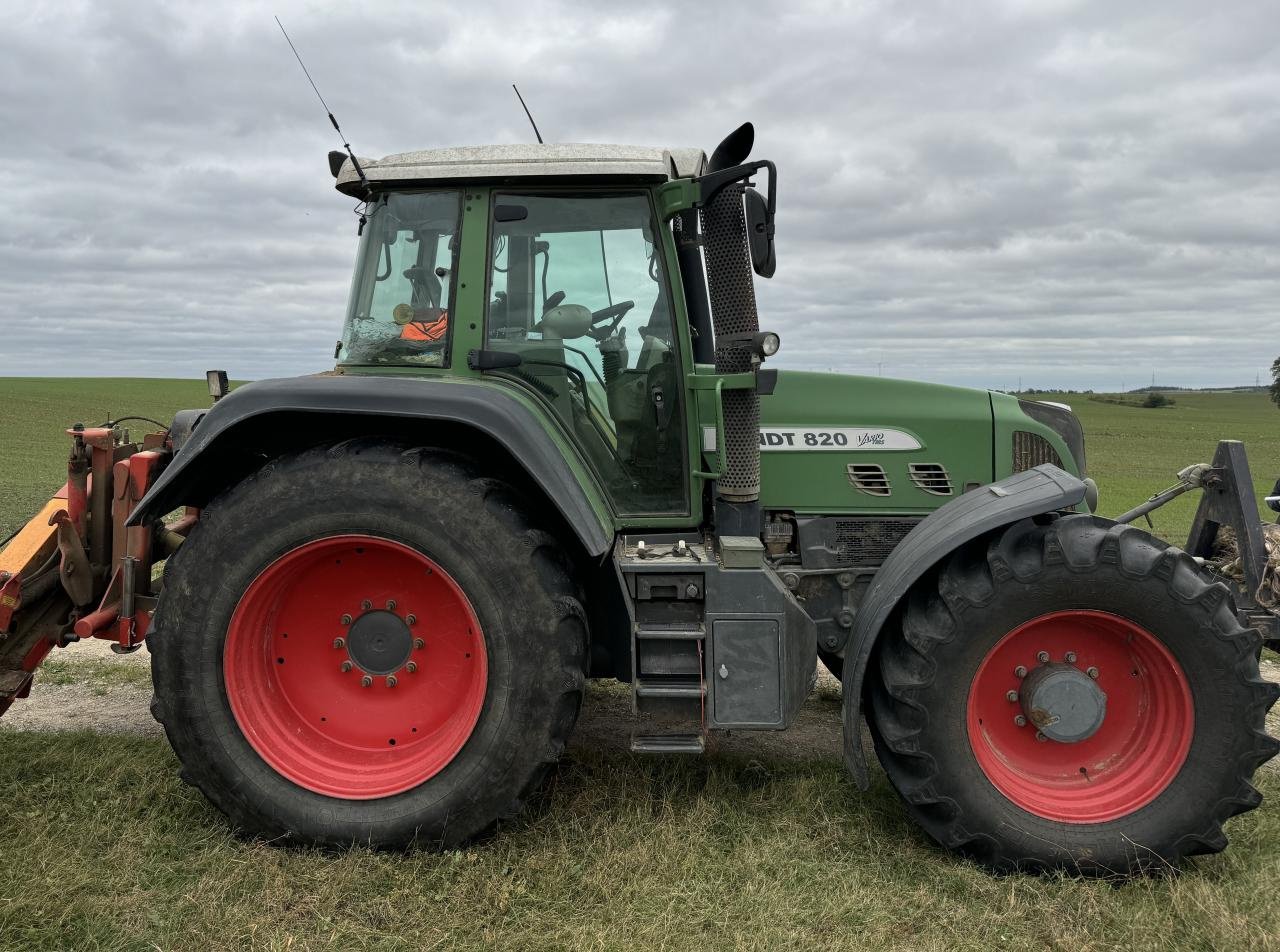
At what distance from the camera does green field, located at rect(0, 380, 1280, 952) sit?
9.59 ft

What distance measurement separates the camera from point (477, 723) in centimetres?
338

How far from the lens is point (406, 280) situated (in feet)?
12.2

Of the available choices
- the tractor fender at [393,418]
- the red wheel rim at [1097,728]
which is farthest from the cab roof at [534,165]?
the red wheel rim at [1097,728]

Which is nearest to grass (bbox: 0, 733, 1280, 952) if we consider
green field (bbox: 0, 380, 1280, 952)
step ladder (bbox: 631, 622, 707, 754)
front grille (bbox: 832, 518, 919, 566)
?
green field (bbox: 0, 380, 1280, 952)

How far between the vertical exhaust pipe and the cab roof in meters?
0.20

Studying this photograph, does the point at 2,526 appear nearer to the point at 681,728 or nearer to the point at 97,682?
the point at 97,682

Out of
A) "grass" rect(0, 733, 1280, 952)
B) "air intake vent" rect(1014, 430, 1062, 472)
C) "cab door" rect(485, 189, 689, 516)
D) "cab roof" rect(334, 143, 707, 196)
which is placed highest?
"cab roof" rect(334, 143, 707, 196)

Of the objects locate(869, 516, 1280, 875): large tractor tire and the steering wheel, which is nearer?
locate(869, 516, 1280, 875): large tractor tire

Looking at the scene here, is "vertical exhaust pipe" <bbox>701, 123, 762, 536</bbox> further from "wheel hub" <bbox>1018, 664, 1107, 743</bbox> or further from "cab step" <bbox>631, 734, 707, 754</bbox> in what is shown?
"wheel hub" <bbox>1018, 664, 1107, 743</bbox>

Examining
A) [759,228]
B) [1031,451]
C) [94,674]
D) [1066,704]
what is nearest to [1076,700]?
[1066,704]

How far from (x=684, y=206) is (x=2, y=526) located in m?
9.53

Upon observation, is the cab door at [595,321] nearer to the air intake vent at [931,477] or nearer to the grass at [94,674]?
the air intake vent at [931,477]

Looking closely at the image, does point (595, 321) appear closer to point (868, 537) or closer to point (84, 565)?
point (868, 537)

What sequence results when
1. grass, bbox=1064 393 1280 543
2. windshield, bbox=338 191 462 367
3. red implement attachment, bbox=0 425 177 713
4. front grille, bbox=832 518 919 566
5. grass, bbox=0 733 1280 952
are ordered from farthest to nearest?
grass, bbox=1064 393 1280 543
front grille, bbox=832 518 919 566
red implement attachment, bbox=0 425 177 713
windshield, bbox=338 191 462 367
grass, bbox=0 733 1280 952
